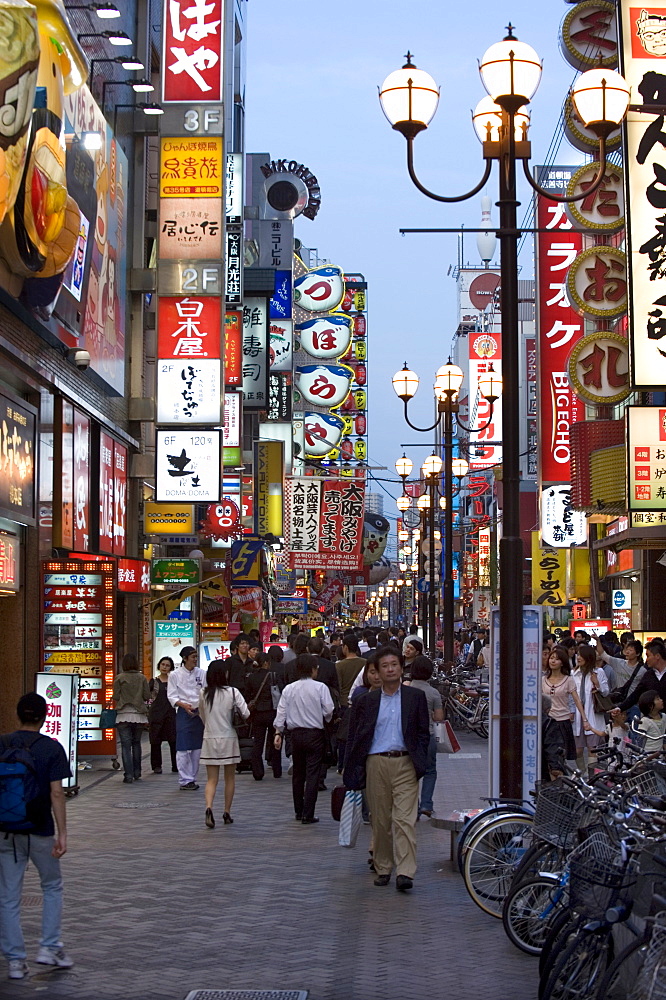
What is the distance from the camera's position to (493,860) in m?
10.5

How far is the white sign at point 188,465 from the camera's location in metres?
28.4

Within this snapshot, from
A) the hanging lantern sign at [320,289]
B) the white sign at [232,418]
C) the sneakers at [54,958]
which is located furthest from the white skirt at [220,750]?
the hanging lantern sign at [320,289]

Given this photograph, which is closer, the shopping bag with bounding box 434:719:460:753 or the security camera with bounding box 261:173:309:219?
the shopping bag with bounding box 434:719:460:753

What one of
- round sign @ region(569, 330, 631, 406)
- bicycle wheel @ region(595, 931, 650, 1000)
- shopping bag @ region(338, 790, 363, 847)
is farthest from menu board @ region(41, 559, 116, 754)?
bicycle wheel @ region(595, 931, 650, 1000)

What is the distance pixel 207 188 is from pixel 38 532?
919 centimetres

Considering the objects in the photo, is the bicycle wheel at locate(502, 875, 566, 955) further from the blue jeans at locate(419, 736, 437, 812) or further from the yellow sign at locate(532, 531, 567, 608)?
the yellow sign at locate(532, 531, 567, 608)

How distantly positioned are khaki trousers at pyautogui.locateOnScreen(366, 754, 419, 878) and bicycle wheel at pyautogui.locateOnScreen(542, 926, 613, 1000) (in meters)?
4.49

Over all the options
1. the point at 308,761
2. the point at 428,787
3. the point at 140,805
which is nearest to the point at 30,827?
the point at 308,761

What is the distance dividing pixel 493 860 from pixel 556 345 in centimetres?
2633

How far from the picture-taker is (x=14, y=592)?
20484 mm

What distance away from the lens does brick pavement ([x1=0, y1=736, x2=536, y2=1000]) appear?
28.4ft

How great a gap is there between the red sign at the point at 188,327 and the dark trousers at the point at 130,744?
9.94m

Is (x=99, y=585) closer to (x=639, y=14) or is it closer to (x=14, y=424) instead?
(x=14, y=424)

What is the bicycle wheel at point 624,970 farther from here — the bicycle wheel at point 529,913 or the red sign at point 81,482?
the red sign at point 81,482
